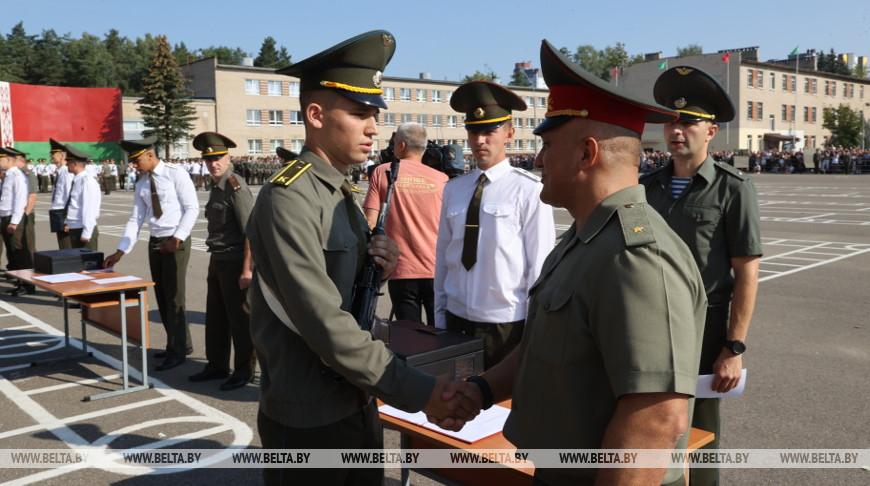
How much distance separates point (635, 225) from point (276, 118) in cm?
6990

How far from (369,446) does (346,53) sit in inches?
56.7

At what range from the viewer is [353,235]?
2.48m

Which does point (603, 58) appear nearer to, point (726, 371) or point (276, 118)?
point (276, 118)

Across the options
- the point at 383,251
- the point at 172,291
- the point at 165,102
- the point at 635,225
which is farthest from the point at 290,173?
the point at 165,102

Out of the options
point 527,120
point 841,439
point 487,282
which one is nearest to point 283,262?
point 487,282

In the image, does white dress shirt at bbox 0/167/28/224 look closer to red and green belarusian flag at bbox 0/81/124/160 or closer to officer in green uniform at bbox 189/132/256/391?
officer in green uniform at bbox 189/132/256/391

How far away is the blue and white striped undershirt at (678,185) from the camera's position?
374 cm

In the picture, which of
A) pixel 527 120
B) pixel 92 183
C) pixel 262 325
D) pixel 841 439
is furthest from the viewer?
pixel 527 120

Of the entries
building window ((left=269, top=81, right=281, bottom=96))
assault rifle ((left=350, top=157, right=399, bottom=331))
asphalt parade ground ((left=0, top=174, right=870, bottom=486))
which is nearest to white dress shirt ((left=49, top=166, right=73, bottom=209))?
asphalt parade ground ((left=0, top=174, right=870, bottom=486))

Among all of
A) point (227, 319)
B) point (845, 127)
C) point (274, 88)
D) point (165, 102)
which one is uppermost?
point (274, 88)

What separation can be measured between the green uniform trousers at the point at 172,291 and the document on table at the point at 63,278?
66cm

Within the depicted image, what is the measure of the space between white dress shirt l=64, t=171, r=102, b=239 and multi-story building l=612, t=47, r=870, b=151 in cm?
5824

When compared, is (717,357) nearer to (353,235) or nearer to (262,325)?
(353,235)

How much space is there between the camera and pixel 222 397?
232 inches
